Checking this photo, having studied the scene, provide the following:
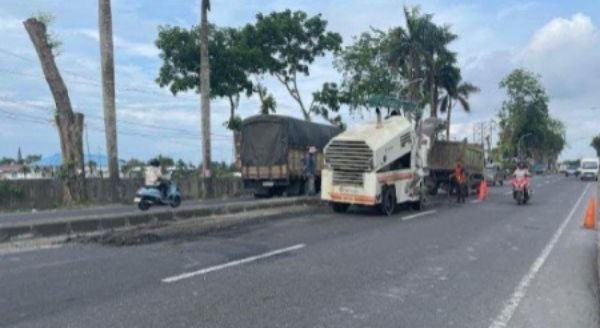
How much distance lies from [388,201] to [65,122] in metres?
14.2

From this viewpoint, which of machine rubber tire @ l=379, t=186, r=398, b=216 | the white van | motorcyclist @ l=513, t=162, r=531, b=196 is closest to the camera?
machine rubber tire @ l=379, t=186, r=398, b=216

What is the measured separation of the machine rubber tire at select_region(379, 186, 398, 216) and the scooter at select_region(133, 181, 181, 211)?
19.9ft

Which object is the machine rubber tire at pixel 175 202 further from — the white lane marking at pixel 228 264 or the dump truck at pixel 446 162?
the dump truck at pixel 446 162

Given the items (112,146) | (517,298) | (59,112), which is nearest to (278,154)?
(112,146)

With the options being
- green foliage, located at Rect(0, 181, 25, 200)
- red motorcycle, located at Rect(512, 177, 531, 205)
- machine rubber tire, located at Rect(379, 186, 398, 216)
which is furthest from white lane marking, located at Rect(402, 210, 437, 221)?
green foliage, located at Rect(0, 181, 25, 200)

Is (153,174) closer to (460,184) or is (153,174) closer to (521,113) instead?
(460,184)

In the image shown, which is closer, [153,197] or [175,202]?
[153,197]

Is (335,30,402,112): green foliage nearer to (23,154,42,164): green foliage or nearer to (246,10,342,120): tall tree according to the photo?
(246,10,342,120): tall tree

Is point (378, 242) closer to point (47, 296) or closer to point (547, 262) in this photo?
point (547, 262)

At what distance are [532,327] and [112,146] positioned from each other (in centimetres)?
2162

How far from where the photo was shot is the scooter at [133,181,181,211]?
17.9 meters

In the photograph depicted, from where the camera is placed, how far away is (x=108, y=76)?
25.8 meters

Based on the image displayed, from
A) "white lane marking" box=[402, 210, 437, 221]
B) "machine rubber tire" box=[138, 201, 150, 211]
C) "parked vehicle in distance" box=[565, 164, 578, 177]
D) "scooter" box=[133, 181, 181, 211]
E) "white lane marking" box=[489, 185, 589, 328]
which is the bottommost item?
"white lane marking" box=[489, 185, 589, 328]

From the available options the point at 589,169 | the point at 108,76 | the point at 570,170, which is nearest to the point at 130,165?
the point at 108,76
